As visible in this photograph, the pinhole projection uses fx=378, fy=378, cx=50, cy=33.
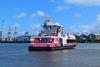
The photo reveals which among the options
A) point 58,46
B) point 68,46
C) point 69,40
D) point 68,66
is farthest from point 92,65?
point 69,40

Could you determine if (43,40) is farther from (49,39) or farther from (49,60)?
(49,60)

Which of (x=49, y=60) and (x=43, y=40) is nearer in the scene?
(x=49, y=60)

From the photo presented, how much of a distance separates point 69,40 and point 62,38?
21696mm

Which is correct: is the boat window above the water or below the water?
above

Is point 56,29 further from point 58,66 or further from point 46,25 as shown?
point 58,66

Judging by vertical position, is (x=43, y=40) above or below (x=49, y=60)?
above

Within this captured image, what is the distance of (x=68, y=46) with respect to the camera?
395ft

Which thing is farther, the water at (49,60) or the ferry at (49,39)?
the ferry at (49,39)

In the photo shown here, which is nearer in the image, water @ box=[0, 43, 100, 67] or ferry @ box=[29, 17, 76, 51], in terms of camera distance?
water @ box=[0, 43, 100, 67]

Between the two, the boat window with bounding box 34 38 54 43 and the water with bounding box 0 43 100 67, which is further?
the boat window with bounding box 34 38 54 43

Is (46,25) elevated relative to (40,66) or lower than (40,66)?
elevated

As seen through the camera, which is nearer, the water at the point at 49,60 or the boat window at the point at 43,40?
the water at the point at 49,60

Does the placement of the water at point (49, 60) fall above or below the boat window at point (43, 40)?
below

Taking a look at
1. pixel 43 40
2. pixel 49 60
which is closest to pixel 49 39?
pixel 43 40
